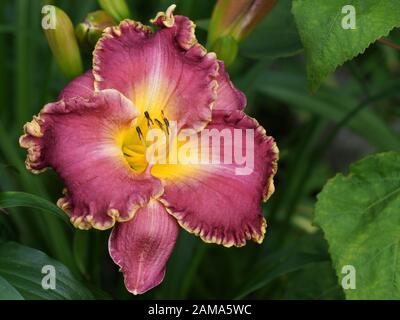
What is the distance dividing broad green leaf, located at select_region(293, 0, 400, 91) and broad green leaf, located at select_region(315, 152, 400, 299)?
6.5 inches

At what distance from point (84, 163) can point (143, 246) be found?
111 millimetres

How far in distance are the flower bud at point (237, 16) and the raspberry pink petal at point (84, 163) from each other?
0.20 m

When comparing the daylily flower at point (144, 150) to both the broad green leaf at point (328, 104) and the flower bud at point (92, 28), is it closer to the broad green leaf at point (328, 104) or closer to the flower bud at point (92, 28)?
the flower bud at point (92, 28)

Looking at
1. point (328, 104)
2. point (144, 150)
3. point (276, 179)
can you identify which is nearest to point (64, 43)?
point (144, 150)

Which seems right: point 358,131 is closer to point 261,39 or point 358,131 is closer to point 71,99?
point 261,39

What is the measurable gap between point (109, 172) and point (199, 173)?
111 mm

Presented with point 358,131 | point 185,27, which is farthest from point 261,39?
point 358,131

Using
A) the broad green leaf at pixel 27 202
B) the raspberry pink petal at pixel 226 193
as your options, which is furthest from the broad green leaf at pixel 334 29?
the broad green leaf at pixel 27 202

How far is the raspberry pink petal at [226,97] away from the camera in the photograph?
84 centimetres

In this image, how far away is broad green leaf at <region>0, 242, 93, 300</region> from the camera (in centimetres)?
81
